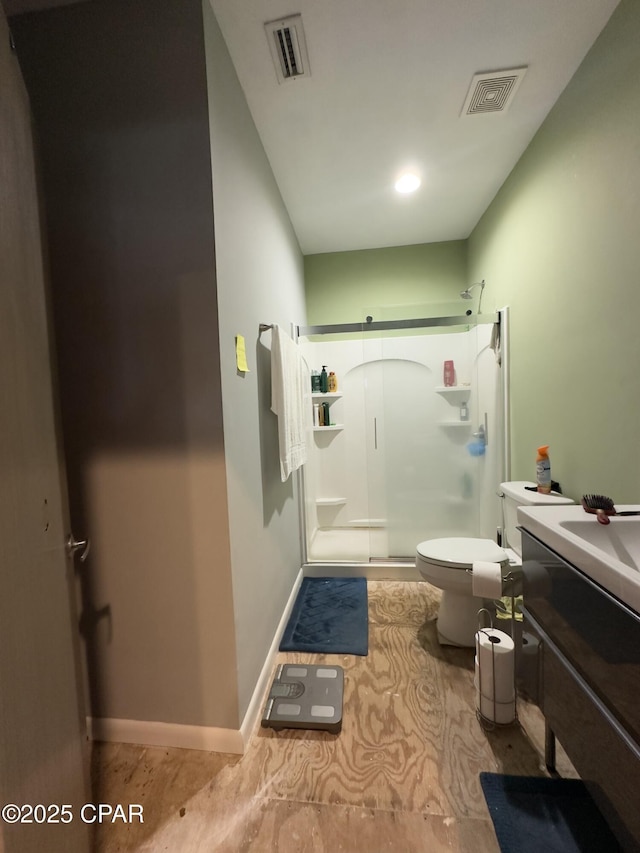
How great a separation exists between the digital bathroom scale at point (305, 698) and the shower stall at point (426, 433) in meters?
0.99

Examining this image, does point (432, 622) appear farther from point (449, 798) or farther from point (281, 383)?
point (281, 383)

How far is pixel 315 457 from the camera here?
3170 millimetres

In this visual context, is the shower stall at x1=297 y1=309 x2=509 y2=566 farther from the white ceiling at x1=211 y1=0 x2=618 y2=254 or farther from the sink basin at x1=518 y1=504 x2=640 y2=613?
the sink basin at x1=518 y1=504 x2=640 y2=613

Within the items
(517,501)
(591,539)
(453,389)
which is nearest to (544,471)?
(517,501)

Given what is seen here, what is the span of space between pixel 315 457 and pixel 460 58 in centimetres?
256

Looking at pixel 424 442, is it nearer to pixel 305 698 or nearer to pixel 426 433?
pixel 426 433

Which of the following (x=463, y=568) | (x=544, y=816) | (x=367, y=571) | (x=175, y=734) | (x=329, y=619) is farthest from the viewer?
(x=367, y=571)

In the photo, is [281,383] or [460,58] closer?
[460,58]

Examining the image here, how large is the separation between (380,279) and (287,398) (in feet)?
5.98

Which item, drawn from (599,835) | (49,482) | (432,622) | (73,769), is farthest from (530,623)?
(49,482)

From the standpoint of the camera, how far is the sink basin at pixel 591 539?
76cm

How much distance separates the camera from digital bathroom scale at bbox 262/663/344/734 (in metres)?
1.33

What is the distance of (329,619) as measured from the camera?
200cm

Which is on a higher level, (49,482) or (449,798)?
(49,482)
